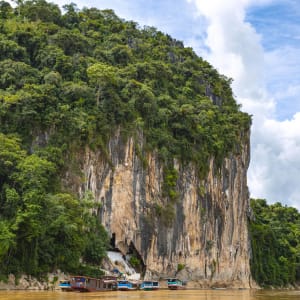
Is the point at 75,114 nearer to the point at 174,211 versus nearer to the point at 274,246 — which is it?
the point at 174,211

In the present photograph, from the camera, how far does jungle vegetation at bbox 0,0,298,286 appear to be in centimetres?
3234

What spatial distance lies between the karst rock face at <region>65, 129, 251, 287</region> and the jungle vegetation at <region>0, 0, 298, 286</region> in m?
1.11

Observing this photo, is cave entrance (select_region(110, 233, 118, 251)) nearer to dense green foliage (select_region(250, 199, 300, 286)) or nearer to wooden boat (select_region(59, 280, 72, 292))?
wooden boat (select_region(59, 280, 72, 292))

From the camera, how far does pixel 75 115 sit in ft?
132

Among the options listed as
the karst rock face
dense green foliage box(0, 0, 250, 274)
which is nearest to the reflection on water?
dense green foliage box(0, 0, 250, 274)

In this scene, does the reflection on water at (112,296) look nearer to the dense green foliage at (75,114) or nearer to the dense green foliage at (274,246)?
the dense green foliage at (75,114)

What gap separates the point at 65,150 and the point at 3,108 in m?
5.12

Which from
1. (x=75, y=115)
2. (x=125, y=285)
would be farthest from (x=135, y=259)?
(x=75, y=115)

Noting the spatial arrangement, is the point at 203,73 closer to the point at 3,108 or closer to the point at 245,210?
the point at 245,210

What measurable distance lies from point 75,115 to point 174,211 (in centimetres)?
1288

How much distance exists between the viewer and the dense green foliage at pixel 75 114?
106ft

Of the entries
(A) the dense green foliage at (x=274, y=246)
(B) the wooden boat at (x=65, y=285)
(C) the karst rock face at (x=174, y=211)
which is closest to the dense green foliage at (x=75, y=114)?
(C) the karst rock face at (x=174, y=211)

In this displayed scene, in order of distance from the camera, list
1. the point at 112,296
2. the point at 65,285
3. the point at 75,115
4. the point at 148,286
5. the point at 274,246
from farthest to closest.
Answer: the point at 274,246
the point at 75,115
the point at 148,286
the point at 65,285
the point at 112,296

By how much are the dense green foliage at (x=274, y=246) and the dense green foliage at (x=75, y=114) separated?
1663cm
